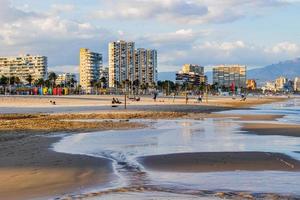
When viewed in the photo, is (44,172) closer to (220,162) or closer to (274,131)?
(220,162)

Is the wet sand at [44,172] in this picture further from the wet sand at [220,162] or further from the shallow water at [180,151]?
the wet sand at [220,162]

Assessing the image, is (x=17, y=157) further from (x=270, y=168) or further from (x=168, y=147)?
(x=270, y=168)

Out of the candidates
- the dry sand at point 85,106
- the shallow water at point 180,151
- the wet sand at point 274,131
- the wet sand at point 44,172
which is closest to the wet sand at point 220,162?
the shallow water at point 180,151

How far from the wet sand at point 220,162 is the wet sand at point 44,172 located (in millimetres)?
1622

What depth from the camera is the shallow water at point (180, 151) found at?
36.3 feet

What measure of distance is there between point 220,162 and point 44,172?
5.28 m

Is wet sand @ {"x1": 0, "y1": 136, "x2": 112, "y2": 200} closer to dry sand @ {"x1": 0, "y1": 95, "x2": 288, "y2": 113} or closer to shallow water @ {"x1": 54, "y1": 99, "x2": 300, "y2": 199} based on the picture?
shallow water @ {"x1": 54, "y1": 99, "x2": 300, "y2": 199}

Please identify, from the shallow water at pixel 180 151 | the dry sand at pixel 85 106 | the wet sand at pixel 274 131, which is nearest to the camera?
the shallow water at pixel 180 151

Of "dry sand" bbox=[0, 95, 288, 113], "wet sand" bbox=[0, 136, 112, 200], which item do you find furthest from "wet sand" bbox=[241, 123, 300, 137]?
"dry sand" bbox=[0, 95, 288, 113]

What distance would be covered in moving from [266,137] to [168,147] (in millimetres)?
6757

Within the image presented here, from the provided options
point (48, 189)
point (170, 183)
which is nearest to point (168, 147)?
point (170, 183)

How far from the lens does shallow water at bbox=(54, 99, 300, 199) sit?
11055 mm

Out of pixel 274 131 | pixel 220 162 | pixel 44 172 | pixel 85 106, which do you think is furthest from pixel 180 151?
pixel 85 106

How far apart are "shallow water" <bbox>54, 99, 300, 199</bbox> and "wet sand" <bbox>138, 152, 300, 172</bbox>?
568 mm
